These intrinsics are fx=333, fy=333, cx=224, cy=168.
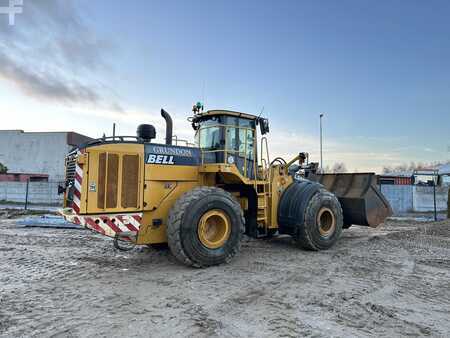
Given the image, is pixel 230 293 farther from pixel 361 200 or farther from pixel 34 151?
pixel 34 151

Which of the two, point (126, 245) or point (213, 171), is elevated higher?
point (213, 171)

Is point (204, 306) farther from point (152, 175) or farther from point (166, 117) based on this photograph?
point (166, 117)

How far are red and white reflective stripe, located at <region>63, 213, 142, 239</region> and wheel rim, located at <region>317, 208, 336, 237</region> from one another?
408 cm

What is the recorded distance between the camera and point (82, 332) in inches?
134

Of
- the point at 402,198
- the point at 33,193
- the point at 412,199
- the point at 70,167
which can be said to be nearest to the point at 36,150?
the point at 33,193

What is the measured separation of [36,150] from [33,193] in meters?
21.0

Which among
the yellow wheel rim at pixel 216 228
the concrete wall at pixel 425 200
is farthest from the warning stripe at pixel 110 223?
the concrete wall at pixel 425 200

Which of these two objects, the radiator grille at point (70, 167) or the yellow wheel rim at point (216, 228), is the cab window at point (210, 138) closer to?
the yellow wheel rim at point (216, 228)

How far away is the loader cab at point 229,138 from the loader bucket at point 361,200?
307cm

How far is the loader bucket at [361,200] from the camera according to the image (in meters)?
8.44

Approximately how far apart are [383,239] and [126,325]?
754 centimetres

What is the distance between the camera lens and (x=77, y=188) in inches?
212

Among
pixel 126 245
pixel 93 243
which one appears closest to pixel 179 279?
pixel 126 245

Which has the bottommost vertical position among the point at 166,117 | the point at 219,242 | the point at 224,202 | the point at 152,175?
the point at 219,242
